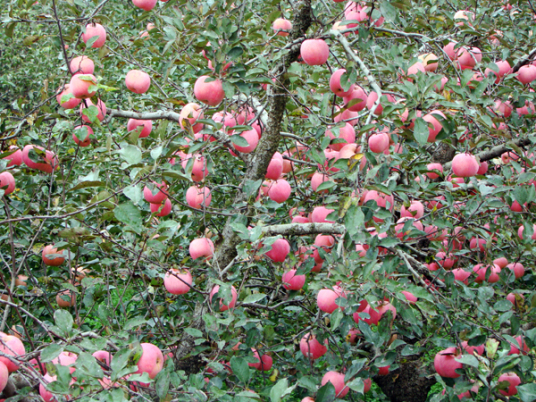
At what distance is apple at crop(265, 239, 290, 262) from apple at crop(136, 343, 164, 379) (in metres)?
0.61

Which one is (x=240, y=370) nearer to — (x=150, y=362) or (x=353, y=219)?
(x=150, y=362)

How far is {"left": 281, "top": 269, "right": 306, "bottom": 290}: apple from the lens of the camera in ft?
5.81

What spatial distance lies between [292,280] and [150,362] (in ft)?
2.20

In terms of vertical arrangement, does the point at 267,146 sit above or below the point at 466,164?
above

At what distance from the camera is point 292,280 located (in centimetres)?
178

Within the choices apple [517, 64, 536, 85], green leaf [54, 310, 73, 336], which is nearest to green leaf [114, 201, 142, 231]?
green leaf [54, 310, 73, 336]

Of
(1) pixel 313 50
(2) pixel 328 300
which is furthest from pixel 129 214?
(1) pixel 313 50

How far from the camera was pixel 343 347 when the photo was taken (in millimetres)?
1710

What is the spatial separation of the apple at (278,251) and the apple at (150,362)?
61 centimetres

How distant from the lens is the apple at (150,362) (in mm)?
1255

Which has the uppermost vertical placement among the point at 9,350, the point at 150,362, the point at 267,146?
the point at 267,146

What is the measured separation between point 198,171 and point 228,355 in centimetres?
65

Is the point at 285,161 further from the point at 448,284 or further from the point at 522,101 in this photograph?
the point at 522,101

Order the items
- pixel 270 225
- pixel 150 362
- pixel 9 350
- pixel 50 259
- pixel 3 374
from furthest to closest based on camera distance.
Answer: pixel 50 259, pixel 270 225, pixel 150 362, pixel 9 350, pixel 3 374
